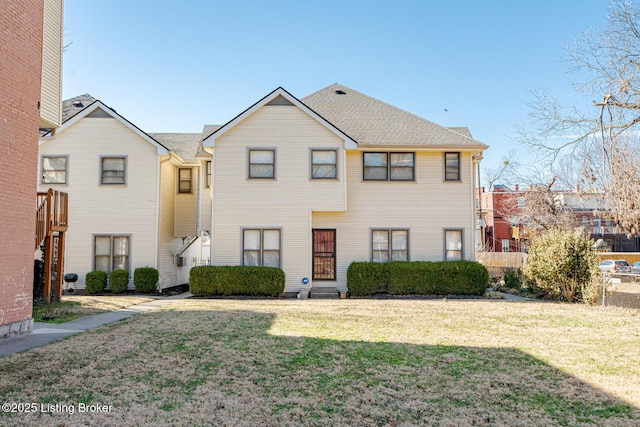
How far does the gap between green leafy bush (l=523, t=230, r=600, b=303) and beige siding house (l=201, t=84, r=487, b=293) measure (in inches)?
116

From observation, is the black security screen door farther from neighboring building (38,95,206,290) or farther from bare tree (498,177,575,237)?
bare tree (498,177,575,237)

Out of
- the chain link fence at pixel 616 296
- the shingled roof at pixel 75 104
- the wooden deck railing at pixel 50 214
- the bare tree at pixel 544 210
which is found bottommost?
the chain link fence at pixel 616 296

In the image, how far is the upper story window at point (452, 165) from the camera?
18.4m

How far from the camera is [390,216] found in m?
18.1

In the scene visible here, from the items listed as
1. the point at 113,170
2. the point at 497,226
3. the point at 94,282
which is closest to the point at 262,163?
the point at 113,170

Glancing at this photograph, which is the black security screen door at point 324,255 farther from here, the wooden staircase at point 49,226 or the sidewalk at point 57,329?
the wooden staircase at point 49,226

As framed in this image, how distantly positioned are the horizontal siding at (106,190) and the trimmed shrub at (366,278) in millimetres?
7678

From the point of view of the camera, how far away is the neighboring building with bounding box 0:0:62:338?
27.6 ft

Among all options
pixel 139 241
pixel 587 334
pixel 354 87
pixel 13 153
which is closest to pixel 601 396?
pixel 587 334

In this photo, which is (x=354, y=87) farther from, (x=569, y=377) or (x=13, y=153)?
(x=569, y=377)

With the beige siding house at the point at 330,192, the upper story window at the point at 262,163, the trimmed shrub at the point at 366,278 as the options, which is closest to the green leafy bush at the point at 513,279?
the beige siding house at the point at 330,192

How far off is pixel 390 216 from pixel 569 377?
12.1 meters

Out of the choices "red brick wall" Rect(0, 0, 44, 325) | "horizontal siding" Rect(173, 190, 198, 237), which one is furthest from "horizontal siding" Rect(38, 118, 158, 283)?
"red brick wall" Rect(0, 0, 44, 325)

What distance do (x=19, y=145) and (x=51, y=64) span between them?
2409mm
